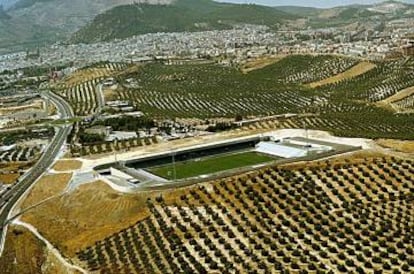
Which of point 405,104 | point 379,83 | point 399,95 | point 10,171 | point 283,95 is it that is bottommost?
point 405,104

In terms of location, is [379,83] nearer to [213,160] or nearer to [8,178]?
[213,160]

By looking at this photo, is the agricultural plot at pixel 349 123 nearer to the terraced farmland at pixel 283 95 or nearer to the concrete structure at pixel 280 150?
the terraced farmland at pixel 283 95

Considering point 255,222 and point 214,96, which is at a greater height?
point 255,222

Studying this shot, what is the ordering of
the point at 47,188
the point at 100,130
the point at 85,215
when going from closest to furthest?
the point at 85,215, the point at 47,188, the point at 100,130

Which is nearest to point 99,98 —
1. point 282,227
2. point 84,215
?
point 84,215

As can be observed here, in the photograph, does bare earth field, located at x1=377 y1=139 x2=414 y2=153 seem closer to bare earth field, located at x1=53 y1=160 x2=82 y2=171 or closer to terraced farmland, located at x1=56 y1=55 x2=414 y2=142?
terraced farmland, located at x1=56 y1=55 x2=414 y2=142
